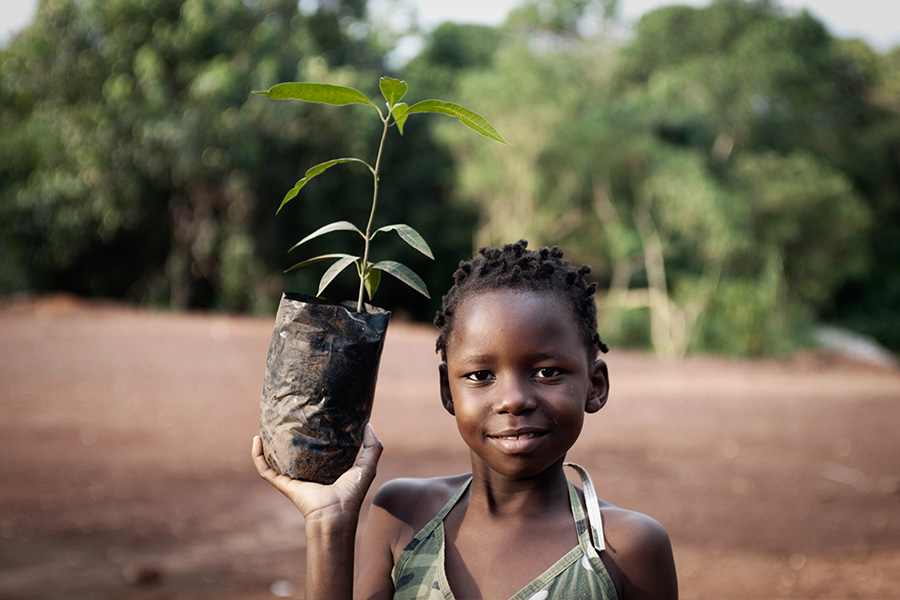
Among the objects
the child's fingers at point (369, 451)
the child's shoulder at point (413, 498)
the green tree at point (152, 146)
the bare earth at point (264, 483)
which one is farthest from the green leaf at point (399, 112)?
the green tree at point (152, 146)

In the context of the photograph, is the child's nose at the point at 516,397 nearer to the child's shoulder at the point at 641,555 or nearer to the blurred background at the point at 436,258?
the child's shoulder at the point at 641,555

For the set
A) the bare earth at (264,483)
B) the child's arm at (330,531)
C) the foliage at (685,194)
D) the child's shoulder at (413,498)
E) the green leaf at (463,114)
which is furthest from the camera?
the foliage at (685,194)

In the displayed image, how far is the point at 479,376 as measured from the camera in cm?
161

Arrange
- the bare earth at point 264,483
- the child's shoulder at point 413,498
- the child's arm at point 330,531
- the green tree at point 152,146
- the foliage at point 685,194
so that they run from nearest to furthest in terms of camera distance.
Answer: the child's arm at point 330,531
the child's shoulder at point 413,498
the bare earth at point 264,483
the green tree at point 152,146
the foliage at point 685,194

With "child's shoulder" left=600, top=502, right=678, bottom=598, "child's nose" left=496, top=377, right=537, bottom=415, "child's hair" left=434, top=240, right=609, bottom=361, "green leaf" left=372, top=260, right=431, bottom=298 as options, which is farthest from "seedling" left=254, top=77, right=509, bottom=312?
"child's shoulder" left=600, top=502, right=678, bottom=598

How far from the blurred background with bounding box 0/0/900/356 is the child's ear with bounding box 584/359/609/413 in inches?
551

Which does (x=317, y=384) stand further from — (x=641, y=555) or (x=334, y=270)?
(x=641, y=555)

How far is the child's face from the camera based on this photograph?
5.07 feet

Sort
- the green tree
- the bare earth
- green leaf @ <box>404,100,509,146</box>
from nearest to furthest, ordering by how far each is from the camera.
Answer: green leaf @ <box>404,100,509,146</box>, the bare earth, the green tree

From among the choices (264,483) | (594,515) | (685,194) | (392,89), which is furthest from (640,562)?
(685,194)

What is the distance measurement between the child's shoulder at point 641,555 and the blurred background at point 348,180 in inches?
554

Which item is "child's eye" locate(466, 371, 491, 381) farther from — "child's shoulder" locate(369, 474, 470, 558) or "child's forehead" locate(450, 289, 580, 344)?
"child's shoulder" locate(369, 474, 470, 558)

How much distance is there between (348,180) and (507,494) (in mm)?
17317

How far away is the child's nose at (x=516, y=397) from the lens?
1.52 metres
